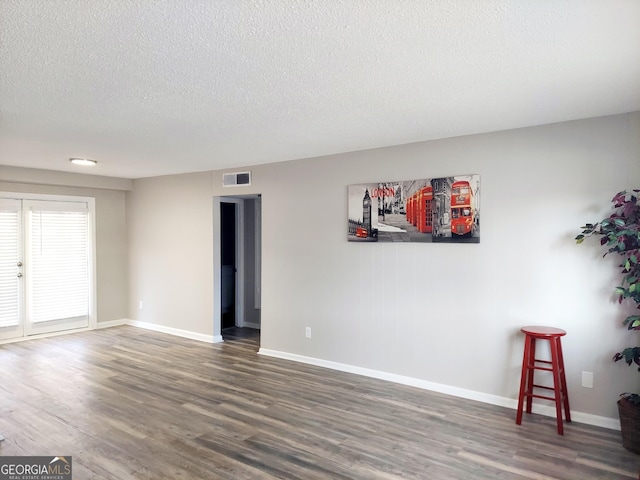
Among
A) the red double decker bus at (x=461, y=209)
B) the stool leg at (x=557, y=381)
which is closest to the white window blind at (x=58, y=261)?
the red double decker bus at (x=461, y=209)

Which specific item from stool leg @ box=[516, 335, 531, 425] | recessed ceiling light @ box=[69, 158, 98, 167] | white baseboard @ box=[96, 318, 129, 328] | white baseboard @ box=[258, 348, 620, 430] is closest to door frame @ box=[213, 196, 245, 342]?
white baseboard @ box=[258, 348, 620, 430]

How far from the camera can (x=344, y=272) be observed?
15.2 ft

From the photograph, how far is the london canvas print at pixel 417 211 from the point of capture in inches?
150

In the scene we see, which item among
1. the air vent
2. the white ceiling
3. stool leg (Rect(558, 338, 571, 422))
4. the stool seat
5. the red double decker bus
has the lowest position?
stool leg (Rect(558, 338, 571, 422))

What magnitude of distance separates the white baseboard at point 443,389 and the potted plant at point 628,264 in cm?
29

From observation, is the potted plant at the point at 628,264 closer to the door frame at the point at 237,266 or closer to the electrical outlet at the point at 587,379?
the electrical outlet at the point at 587,379

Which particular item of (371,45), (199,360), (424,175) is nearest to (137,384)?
(199,360)

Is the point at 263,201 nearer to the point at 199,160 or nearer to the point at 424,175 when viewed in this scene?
the point at 199,160

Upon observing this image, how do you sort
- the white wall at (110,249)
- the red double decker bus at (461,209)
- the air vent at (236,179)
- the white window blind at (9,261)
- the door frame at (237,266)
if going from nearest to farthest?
the red double decker bus at (461,209) < the air vent at (236,179) < the white window blind at (9,261) < the door frame at (237,266) < the white wall at (110,249)

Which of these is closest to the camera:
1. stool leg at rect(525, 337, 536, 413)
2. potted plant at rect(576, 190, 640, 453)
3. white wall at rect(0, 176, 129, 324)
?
potted plant at rect(576, 190, 640, 453)

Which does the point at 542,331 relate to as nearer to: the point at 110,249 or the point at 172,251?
the point at 172,251

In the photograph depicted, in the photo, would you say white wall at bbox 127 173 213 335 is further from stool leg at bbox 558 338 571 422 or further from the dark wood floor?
stool leg at bbox 558 338 571 422

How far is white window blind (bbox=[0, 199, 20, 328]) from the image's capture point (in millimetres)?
5762

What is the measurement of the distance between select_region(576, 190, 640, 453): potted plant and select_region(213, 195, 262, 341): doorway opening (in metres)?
4.91
